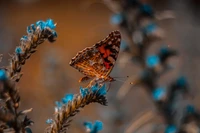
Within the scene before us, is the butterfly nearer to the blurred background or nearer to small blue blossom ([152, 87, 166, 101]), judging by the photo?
small blue blossom ([152, 87, 166, 101])

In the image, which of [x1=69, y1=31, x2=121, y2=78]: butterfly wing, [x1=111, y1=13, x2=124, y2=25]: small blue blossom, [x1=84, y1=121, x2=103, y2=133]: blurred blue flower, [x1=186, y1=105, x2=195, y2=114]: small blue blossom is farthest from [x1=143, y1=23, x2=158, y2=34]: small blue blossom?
[x1=84, y1=121, x2=103, y2=133]: blurred blue flower

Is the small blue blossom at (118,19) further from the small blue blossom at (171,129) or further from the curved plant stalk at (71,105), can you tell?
the curved plant stalk at (71,105)

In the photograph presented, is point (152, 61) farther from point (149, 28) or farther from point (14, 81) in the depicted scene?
point (14, 81)

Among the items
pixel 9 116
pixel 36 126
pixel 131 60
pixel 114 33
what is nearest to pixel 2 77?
pixel 9 116

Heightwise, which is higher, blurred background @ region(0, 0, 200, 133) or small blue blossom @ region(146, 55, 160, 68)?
blurred background @ region(0, 0, 200, 133)

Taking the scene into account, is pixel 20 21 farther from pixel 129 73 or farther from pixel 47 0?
pixel 129 73

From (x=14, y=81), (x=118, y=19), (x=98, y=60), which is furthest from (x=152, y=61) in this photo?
(x=14, y=81)
